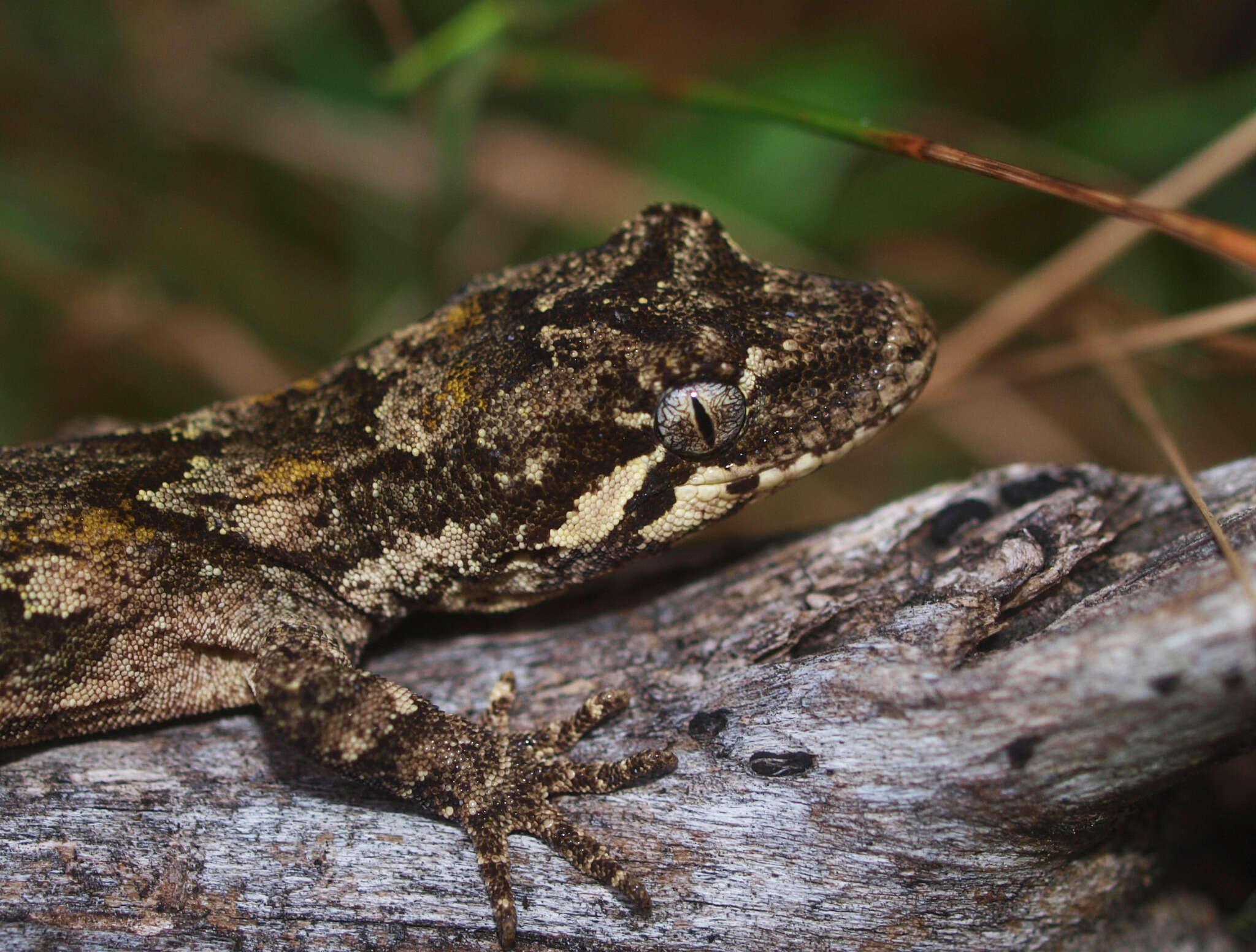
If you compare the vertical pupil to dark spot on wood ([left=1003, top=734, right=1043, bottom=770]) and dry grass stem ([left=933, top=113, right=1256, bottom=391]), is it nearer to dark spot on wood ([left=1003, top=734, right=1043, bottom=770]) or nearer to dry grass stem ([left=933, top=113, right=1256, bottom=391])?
dark spot on wood ([left=1003, top=734, right=1043, bottom=770])

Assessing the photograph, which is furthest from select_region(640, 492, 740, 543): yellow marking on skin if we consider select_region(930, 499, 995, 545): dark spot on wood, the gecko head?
select_region(930, 499, 995, 545): dark spot on wood

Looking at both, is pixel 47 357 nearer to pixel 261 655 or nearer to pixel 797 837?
pixel 261 655

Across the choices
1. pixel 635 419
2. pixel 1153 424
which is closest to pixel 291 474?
pixel 635 419

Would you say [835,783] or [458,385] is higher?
[458,385]

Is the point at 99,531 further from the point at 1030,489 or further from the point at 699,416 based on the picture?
the point at 1030,489

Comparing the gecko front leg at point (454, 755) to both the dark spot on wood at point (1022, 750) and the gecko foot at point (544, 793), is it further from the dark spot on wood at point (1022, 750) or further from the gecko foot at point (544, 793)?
the dark spot on wood at point (1022, 750)

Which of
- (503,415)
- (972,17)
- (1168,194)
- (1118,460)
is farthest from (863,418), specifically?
(972,17)
